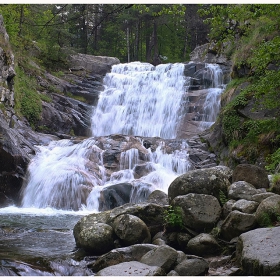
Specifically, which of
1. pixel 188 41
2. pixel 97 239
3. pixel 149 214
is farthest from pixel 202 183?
pixel 188 41

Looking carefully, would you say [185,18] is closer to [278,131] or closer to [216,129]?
[216,129]

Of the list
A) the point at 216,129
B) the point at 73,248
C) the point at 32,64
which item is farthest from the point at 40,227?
the point at 32,64

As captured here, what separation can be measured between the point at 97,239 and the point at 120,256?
3.25 feet

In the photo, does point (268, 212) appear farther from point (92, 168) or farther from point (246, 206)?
point (92, 168)

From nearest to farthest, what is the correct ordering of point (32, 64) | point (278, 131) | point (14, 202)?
1. point (278, 131)
2. point (14, 202)
3. point (32, 64)

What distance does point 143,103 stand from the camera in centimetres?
2273

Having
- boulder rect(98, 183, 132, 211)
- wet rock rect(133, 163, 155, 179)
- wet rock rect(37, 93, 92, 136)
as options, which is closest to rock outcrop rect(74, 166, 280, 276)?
boulder rect(98, 183, 132, 211)

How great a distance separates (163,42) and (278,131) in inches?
1200

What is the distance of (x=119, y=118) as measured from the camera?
72.4 feet

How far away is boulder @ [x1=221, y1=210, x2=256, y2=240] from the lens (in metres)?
6.19

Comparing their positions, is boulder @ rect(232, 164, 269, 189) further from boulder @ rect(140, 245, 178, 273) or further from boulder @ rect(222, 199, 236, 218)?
boulder @ rect(140, 245, 178, 273)

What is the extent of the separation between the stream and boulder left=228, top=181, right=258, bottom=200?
129 inches

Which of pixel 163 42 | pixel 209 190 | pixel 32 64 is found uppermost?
pixel 163 42

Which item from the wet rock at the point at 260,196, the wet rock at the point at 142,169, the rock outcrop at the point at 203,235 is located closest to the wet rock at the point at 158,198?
the rock outcrop at the point at 203,235
